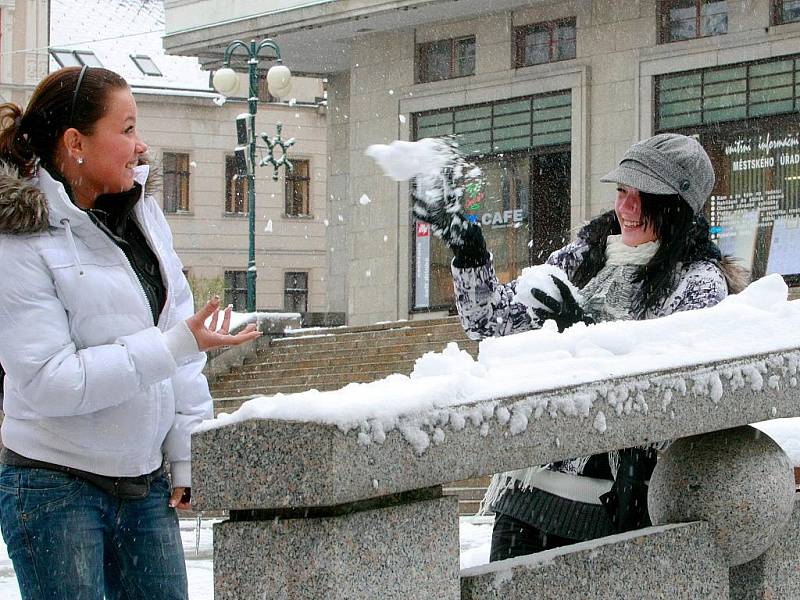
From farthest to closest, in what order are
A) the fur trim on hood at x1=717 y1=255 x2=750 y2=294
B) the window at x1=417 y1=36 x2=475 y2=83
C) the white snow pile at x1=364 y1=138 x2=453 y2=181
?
the window at x1=417 y1=36 x2=475 y2=83 < the fur trim on hood at x1=717 y1=255 x2=750 y2=294 < the white snow pile at x1=364 y1=138 x2=453 y2=181

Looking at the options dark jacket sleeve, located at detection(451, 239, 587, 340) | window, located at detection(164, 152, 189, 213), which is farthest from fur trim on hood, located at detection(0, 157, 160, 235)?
window, located at detection(164, 152, 189, 213)

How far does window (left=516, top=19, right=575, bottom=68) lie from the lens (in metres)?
24.4

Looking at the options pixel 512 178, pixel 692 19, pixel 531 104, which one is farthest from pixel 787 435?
pixel 512 178

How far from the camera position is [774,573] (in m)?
3.40

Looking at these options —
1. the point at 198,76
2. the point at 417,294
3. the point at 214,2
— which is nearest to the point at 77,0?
the point at 198,76

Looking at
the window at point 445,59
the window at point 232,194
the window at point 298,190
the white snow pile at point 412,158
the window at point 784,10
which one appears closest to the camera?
the white snow pile at point 412,158

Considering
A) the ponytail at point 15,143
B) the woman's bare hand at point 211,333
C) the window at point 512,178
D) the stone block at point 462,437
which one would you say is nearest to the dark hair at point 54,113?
the ponytail at point 15,143

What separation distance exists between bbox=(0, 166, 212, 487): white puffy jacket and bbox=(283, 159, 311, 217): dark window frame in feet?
151

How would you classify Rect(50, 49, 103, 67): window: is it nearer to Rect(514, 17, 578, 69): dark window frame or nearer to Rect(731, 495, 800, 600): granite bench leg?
Rect(514, 17, 578, 69): dark window frame

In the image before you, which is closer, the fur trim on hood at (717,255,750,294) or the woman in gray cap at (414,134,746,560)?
the woman in gray cap at (414,134,746,560)

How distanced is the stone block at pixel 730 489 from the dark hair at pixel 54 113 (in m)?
1.53

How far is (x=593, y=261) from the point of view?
12.8 ft

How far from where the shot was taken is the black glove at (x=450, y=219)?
3.65 metres

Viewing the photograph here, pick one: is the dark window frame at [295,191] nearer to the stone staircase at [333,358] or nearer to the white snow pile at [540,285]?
the stone staircase at [333,358]
